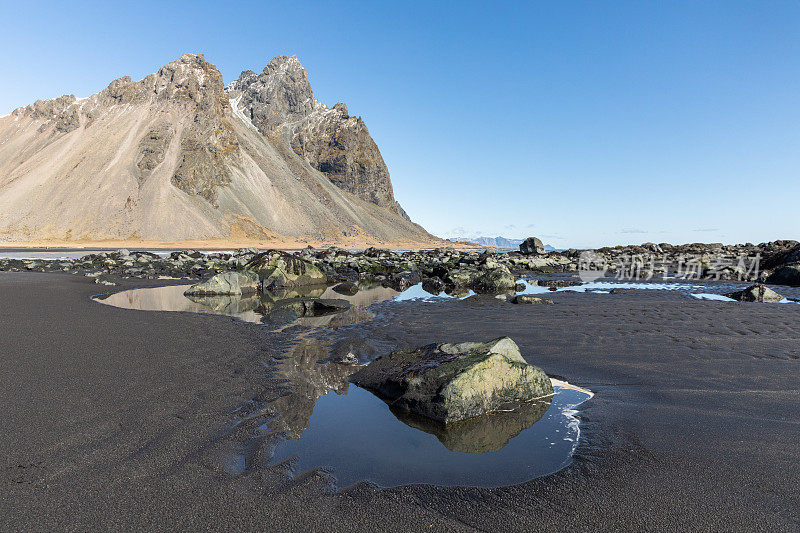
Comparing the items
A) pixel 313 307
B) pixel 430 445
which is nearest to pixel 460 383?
pixel 430 445

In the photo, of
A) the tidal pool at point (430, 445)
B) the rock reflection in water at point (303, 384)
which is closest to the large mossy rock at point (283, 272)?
the rock reflection in water at point (303, 384)

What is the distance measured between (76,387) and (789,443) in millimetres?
8392

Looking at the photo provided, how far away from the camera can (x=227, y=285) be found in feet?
55.7

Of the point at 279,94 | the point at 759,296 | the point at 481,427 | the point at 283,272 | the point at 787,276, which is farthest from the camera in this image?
the point at 279,94

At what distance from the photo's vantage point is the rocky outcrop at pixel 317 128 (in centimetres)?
16975

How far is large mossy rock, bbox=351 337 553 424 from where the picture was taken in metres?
4.96

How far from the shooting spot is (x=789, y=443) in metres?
4.14

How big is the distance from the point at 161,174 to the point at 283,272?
8408 centimetres

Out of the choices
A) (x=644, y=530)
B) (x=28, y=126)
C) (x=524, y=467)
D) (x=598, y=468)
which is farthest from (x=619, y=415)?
(x=28, y=126)

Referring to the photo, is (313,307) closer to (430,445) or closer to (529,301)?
(529,301)

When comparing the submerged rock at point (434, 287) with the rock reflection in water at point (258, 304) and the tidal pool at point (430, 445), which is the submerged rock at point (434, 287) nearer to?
the rock reflection in water at point (258, 304)

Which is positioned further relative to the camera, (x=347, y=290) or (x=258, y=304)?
(x=347, y=290)

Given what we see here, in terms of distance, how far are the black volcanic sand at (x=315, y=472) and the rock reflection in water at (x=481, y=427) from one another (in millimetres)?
678

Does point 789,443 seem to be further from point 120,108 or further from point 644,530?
point 120,108
